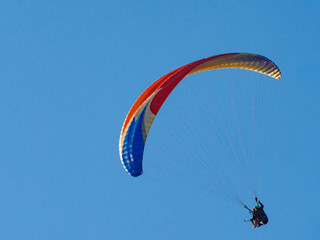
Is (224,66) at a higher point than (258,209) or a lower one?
higher

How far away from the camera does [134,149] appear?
27156 mm

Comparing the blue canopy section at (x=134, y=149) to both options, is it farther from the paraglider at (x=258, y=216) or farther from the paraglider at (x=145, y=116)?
the paraglider at (x=258, y=216)

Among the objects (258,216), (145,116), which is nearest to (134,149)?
(145,116)

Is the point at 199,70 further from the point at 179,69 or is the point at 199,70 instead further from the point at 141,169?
the point at 141,169

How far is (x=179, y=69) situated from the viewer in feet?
91.5

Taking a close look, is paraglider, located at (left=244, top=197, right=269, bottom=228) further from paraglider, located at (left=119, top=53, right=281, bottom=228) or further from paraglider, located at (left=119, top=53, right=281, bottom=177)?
paraglider, located at (left=119, top=53, right=281, bottom=177)

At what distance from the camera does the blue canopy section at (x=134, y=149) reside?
26969 mm

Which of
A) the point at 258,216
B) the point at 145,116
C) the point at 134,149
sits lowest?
the point at 258,216

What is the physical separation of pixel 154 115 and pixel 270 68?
18.2 ft

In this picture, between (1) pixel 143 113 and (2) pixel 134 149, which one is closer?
(2) pixel 134 149

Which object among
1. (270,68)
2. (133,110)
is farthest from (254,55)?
(133,110)

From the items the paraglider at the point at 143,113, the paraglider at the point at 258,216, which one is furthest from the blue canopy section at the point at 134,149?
the paraglider at the point at 258,216

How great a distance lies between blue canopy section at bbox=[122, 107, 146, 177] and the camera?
88.5 ft

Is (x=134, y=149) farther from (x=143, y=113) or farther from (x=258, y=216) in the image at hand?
(x=258, y=216)
